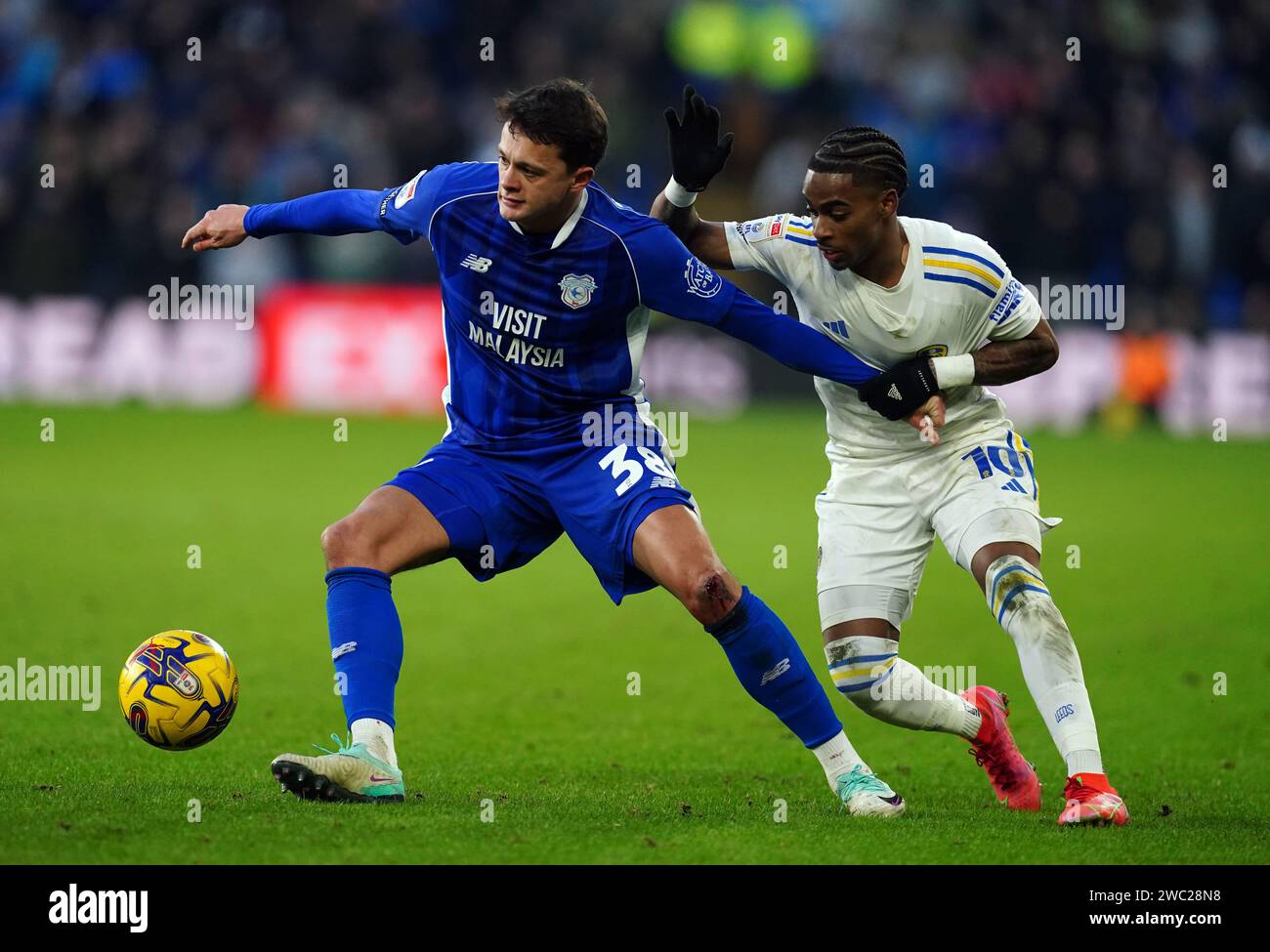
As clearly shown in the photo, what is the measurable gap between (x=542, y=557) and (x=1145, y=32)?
13527mm

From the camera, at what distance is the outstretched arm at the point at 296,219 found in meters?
6.29

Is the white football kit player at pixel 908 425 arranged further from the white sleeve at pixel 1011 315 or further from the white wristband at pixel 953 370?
the white wristband at pixel 953 370

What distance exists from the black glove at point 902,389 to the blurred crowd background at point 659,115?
1346 cm

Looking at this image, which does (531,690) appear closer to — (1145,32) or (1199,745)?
(1199,745)

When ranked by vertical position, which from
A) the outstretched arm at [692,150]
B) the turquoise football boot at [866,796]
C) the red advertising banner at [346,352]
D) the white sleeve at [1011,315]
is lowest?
the turquoise football boot at [866,796]

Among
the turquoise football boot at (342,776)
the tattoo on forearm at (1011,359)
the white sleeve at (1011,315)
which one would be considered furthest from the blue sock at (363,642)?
the white sleeve at (1011,315)

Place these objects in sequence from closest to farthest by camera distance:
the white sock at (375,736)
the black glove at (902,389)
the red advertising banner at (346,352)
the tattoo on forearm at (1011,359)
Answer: the white sock at (375,736)
the black glove at (902,389)
the tattoo on forearm at (1011,359)
the red advertising banner at (346,352)

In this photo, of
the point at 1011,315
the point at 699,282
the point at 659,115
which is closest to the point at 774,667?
the point at 699,282

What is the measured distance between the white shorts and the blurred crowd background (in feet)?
43.3

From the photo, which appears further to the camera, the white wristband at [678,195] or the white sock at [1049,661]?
the white wristband at [678,195]

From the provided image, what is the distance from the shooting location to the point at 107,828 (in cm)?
521

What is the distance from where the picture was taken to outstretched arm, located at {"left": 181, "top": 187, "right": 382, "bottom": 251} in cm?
629

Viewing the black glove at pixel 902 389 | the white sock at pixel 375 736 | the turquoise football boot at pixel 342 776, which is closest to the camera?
the turquoise football boot at pixel 342 776

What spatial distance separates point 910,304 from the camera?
6359 mm
